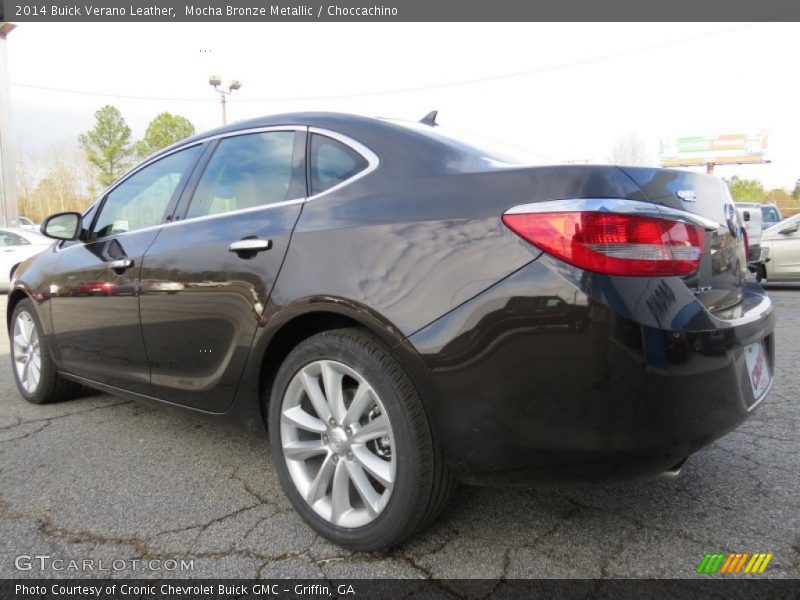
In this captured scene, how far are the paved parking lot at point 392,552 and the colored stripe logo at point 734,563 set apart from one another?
0.09 ft

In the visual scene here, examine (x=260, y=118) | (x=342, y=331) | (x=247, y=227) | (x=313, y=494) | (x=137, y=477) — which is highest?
(x=260, y=118)

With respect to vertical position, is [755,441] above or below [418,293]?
below

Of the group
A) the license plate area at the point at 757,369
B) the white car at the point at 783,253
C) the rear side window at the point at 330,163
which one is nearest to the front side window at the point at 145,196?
the rear side window at the point at 330,163

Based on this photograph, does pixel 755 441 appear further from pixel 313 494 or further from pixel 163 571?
pixel 163 571

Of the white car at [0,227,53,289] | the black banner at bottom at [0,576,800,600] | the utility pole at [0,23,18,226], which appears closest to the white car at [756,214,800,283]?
the black banner at bottom at [0,576,800,600]

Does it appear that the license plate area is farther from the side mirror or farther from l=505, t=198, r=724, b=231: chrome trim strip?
the side mirror

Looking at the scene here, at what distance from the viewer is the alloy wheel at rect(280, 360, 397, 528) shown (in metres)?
1.92

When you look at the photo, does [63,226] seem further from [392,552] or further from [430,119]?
[392,552]

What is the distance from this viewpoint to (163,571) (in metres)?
1.91

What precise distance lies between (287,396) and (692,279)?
143 centimetres

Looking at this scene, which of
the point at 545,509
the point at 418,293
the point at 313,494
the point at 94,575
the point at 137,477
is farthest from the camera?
the point at 137,477

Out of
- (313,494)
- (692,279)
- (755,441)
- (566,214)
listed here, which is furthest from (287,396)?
(755,441)

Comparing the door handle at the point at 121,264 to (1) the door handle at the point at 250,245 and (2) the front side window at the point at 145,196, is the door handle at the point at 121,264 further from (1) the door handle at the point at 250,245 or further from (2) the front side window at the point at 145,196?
(1) the door handle at the point at 250,245

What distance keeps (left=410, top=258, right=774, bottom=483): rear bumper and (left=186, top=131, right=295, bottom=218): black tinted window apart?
1.07 meters
